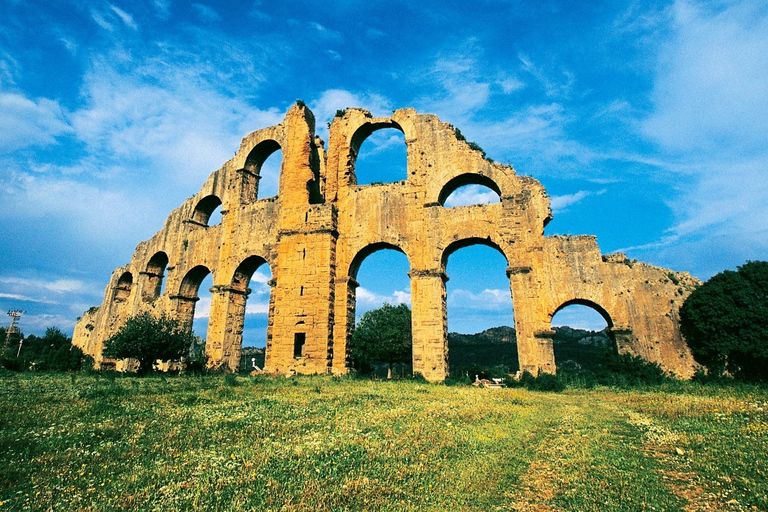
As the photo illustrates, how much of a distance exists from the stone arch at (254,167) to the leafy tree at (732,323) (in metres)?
17.4

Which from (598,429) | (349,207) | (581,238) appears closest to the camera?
(598,429)

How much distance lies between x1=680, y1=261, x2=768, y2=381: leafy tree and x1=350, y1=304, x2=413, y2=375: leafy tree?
17214 millimetres

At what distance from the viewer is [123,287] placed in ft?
84.0

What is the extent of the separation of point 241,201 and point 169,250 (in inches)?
226

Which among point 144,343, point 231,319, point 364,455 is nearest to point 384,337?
point 231,319

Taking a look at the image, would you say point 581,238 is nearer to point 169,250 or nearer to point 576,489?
point 576,489

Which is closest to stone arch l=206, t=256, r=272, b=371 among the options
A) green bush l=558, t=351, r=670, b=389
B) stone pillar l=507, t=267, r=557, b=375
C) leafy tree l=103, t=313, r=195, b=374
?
leafy tree l=103, t=313, r=195, b=374

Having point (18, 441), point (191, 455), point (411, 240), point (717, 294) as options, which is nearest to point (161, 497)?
point (191, 455)

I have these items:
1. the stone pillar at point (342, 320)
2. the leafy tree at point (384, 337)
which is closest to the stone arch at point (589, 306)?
the stone pillar at point (342, 320)

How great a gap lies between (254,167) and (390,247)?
8.21 m

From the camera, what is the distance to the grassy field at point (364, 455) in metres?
3.64

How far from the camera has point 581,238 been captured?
14836 mm

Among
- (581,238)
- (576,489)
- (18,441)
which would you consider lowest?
(576,489)

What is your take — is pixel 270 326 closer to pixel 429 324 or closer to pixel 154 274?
pixel 429 324
